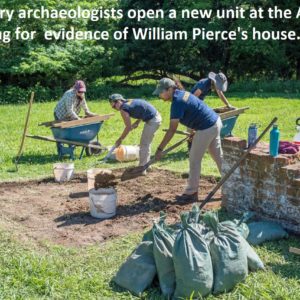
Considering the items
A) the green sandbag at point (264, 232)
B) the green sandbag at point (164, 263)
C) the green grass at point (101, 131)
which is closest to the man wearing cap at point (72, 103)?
the green grass at point (101, 131)

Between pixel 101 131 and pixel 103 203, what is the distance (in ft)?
21.6

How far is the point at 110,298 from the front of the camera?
4.84 meters

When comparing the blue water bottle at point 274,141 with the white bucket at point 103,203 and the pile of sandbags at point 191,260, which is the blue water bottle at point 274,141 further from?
the white bucket at point 103,203

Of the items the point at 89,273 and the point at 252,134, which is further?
the point at 252,134

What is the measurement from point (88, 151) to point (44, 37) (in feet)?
37.2

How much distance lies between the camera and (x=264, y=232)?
596 centimetres

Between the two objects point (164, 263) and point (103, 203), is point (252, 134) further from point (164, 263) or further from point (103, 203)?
point (164, 263)

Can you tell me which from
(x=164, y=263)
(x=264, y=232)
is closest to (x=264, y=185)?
(x=264, y=232)

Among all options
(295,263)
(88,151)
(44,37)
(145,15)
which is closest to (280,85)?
(145,15)

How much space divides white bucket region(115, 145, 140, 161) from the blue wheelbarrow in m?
0.57

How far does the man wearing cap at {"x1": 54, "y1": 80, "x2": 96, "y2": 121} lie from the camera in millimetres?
10414

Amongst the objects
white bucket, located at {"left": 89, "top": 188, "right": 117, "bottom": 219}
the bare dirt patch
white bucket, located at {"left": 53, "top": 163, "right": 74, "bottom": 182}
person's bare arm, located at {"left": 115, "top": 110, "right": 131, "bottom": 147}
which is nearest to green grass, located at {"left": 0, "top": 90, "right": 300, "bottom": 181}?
white bucket, located at {"left": 53, "top": 163, "right": 74, "bottom": 182}

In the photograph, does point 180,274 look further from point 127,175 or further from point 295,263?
point 127,175

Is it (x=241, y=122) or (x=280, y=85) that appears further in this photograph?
(x=280, y=85)
